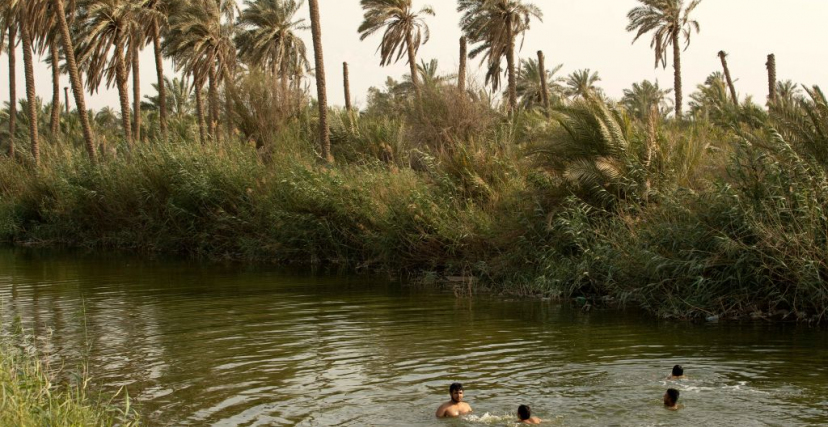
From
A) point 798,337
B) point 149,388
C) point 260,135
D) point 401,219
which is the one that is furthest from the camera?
point 260,135

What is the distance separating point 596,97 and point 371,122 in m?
16.5

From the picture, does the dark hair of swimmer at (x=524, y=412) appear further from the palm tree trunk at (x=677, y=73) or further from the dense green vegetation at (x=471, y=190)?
the palm tree trunk at (x=677, y=73)

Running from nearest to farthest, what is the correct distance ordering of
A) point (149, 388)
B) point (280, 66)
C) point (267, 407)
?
point (267, 407) < point (149, 388) < point (280, 66)

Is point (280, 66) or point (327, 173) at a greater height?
point (280, 66)

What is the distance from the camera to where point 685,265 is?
15391 millimetres

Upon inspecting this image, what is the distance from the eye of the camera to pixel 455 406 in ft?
30.9

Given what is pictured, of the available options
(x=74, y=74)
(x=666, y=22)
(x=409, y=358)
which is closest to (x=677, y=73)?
(x=666, y=22)

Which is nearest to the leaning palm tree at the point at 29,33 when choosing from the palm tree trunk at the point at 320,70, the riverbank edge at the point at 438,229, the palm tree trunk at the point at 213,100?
the riverbank edge at the point at 438,229

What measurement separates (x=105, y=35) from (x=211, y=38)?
232 inches

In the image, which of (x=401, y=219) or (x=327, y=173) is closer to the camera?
(x=401, y=219)

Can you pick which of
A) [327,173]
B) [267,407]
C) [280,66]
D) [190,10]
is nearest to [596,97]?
[327,173]

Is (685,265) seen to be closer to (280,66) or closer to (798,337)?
(798,337)

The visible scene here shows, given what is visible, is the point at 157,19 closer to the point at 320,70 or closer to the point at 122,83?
the point at 122,83

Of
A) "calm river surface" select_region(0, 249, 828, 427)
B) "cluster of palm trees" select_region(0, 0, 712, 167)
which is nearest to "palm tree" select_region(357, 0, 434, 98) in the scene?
"cluster of palm trees" select_region(0, 0, 712, 167)
